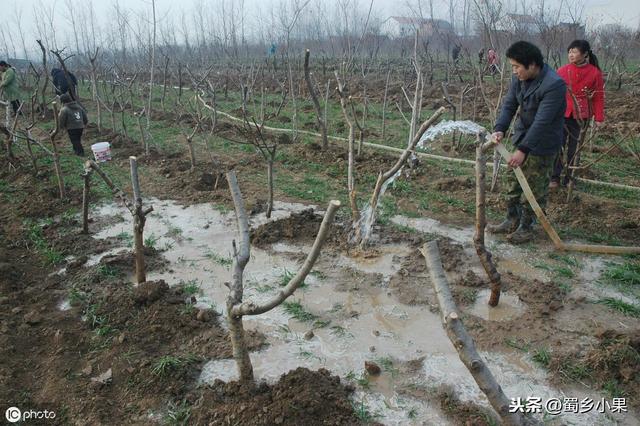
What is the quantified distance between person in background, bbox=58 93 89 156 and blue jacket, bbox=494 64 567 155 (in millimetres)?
7085

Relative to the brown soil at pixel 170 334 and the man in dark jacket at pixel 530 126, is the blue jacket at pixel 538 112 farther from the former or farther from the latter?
the brown soil at pixel 170 334

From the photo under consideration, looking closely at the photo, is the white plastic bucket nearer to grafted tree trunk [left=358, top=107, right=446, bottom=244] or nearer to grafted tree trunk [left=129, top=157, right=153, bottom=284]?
grafted tree trunk [left=129, top=157, right=153, bottom=284]

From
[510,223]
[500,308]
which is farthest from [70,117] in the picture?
[500,308]

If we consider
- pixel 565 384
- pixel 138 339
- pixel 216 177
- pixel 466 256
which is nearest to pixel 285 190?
pixel 216 177

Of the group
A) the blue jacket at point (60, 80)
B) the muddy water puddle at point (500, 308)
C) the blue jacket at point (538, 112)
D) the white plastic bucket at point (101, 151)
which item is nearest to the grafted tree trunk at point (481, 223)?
the muddy water puddle at point (500, 308)

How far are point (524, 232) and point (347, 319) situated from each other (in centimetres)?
213

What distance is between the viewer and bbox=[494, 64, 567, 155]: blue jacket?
3.79 m

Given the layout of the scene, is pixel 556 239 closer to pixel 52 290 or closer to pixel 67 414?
pixel 67 414

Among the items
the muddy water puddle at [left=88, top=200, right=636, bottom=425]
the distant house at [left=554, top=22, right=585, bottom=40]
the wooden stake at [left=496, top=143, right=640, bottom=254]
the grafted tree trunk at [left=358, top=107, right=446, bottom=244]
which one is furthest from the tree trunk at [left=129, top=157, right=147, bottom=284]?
A: the distant house at [left=554, top=22, right=585, bottom=40]

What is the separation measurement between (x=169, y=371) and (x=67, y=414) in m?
0.56

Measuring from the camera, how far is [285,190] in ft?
20.0

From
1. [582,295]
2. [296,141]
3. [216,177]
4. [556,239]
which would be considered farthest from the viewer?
[296,141]

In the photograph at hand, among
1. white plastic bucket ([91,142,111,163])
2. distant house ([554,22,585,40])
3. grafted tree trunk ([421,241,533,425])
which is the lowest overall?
grafted tree trunk ([421,241,533,425])

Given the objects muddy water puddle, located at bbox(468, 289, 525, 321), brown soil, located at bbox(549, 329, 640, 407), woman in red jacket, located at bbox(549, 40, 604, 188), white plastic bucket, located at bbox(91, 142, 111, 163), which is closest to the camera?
brown soil, located at bbox(549, 329, 640, 407)
